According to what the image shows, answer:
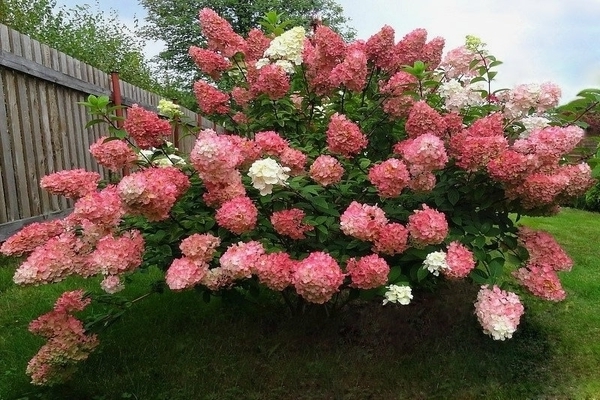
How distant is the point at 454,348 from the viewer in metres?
3.01

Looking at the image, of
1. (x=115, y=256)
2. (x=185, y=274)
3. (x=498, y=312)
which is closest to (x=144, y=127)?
(x=115, y=256)

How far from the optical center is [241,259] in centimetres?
202

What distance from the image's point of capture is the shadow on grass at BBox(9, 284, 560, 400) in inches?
102

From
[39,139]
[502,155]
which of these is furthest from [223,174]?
[39,139]

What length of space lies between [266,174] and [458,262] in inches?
31.0

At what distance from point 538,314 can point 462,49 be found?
179cm

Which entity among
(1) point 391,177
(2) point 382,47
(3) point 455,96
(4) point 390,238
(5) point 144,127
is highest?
(2) point 382,47

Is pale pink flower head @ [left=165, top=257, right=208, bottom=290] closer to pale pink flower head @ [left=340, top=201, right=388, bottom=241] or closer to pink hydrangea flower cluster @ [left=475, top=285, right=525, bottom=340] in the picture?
pale pink flower head @ [left=340, top=201, right=388, bottom=241]

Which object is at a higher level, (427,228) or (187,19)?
(187,19)

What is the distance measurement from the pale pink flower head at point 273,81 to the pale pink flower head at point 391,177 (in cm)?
69

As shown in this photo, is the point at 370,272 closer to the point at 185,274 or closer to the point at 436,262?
the point at 436,262

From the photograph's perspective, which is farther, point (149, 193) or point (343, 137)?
point (343, 137)

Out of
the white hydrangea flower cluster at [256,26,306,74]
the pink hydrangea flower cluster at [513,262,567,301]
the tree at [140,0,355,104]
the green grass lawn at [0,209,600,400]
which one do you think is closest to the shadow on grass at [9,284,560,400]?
the green grass lawn at [0,209,600,400]

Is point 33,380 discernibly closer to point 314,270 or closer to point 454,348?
point 314,270
